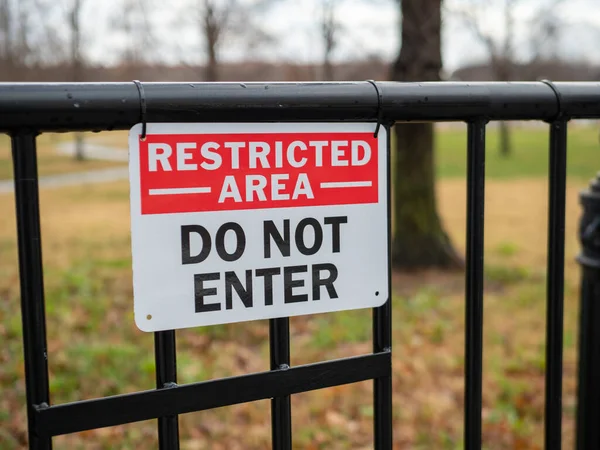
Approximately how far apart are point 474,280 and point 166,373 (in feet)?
1.99

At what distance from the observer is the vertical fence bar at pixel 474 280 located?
133 cm

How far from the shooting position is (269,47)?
684 inches

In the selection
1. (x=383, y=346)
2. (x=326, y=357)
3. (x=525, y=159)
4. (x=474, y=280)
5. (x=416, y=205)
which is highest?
(x=474, y=280)

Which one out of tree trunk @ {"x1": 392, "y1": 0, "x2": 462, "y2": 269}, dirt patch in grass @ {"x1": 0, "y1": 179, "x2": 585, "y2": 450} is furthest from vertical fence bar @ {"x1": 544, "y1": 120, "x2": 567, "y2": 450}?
tree trunk @ {"x1": 392, "y1": 0, "x2": 462, "y2": 269}

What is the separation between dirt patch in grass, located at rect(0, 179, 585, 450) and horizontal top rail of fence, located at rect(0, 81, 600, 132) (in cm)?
219

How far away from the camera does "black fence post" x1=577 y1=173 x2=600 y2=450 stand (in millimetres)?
→ 1783

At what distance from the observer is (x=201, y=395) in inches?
45.3

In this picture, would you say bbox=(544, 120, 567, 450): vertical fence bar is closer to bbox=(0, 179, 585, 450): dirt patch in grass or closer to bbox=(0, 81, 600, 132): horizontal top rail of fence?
bbox=(0, 81, 600, 132): horizontal top rail of fence

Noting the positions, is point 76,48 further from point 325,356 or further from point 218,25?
point 325,356

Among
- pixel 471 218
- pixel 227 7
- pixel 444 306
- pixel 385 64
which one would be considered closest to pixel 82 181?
pixel 227 7

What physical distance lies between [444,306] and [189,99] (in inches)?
180

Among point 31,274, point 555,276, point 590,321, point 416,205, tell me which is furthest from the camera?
point 416,205

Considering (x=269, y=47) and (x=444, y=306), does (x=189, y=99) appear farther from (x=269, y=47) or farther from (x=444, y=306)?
(x=269, y=47)

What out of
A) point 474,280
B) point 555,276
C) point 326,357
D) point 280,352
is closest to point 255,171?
point 280,352
